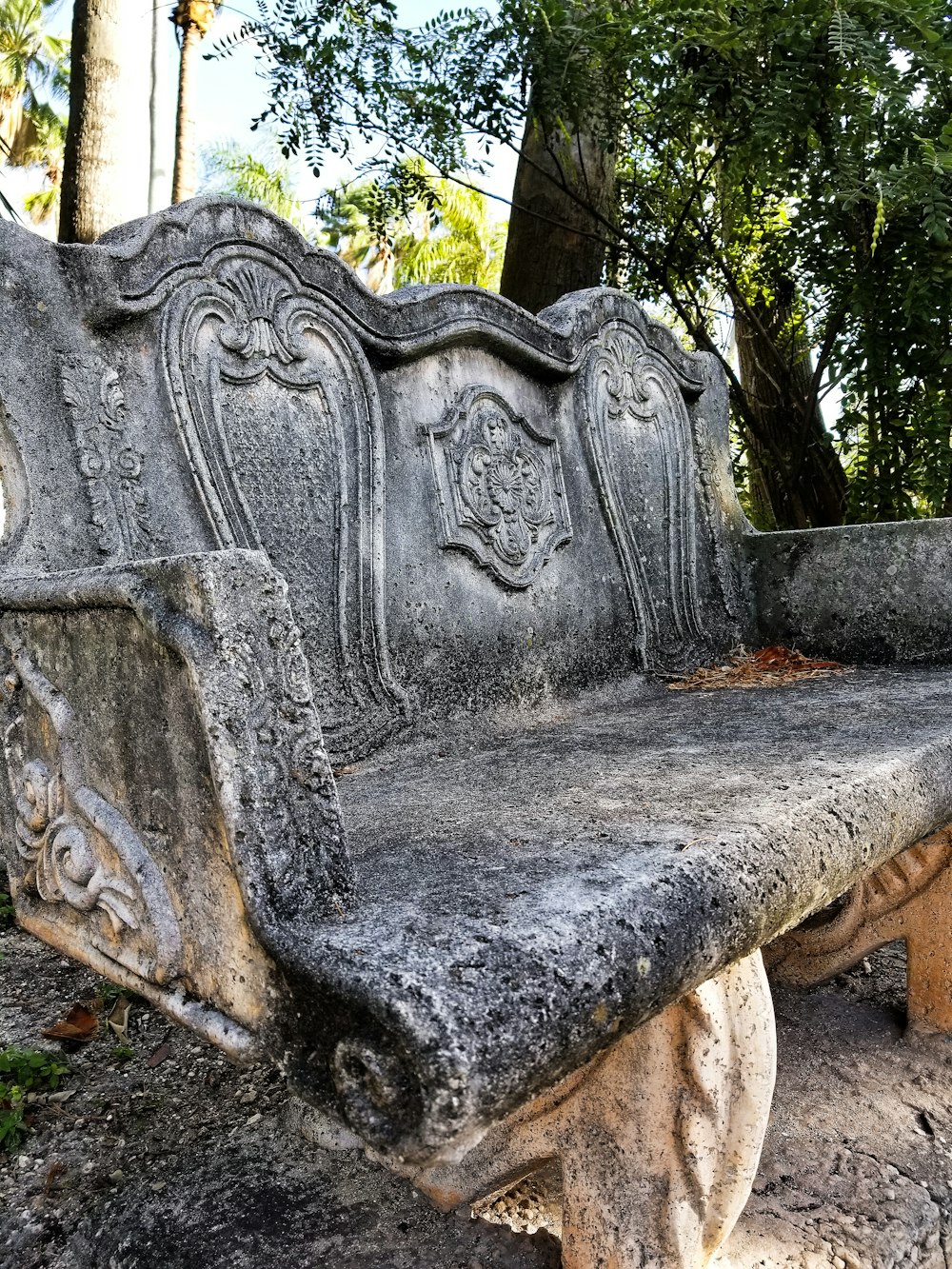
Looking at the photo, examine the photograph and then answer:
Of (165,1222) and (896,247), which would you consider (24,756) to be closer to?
(165,1222)

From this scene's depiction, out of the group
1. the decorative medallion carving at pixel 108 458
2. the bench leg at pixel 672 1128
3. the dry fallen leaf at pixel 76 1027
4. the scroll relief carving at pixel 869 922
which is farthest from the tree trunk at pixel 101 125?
the bench leg at pixel 672 1128

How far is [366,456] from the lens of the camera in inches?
76.8

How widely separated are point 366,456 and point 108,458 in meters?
0.50

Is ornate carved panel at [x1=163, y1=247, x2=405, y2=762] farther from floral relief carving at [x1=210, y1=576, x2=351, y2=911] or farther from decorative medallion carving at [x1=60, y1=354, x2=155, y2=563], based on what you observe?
floral relief carving at [x1=210, y1=576, x2=351, y2=911]

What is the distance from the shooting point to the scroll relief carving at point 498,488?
2.11 metres

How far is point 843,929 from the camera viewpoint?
6.77 ft

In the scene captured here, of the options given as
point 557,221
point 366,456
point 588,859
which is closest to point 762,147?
point 557,221

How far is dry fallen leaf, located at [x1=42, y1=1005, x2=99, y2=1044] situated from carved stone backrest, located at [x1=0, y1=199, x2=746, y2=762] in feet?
2.71

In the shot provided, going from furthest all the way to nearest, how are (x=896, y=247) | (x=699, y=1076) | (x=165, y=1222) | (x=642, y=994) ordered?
→ (x=896, y=247)
(x=165, y=1222)
(x=699, y=1076)
(x=642, y=994)

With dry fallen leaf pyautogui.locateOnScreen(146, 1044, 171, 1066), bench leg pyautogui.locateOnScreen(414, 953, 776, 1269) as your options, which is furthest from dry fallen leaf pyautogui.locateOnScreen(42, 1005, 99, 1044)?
bench leg pyautogui.locateOnScreen(414, 953, 776, 1269)

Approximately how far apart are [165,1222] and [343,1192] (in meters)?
0.25

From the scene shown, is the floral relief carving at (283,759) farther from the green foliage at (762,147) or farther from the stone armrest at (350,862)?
the green foliage at (762,147)

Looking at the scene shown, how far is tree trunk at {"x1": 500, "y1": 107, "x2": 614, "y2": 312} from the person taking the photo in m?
3.83

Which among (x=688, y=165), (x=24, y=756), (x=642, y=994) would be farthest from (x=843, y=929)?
(x=688, y=165)
